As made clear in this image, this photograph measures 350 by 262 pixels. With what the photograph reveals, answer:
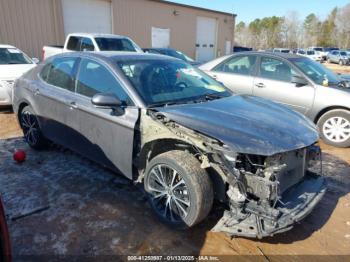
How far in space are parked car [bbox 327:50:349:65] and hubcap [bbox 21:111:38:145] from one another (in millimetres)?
35137

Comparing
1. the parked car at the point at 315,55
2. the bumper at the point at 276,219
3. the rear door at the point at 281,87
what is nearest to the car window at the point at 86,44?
the rear door at the point at 281,87

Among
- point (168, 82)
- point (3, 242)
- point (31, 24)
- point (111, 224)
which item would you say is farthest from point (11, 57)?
point (3, 242)

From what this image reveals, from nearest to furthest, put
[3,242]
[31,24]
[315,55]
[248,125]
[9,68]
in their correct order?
[3,242] → [248,125] → [9,68] → [31,24] → [315,55]

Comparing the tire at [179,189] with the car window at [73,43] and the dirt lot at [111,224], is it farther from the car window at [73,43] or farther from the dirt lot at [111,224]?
the car window at [73,43]

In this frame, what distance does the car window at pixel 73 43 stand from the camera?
10641 millimetres

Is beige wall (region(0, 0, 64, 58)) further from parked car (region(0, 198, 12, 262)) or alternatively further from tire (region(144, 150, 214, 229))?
parked car (region(0, 198, 12, 262))

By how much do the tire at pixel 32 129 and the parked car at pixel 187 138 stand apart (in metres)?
0.59

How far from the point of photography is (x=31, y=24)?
1396cm

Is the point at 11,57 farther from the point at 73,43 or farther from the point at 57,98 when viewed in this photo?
the point at 57,98

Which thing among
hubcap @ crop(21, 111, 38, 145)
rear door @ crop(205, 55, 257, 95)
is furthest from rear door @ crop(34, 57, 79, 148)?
rear door @ crop(205, 55, 257, 95)

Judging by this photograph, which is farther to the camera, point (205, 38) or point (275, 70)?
point (205, 38)

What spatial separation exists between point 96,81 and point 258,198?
7.52 ft

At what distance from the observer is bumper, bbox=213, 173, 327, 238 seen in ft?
8.34

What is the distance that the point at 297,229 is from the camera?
3.17m
